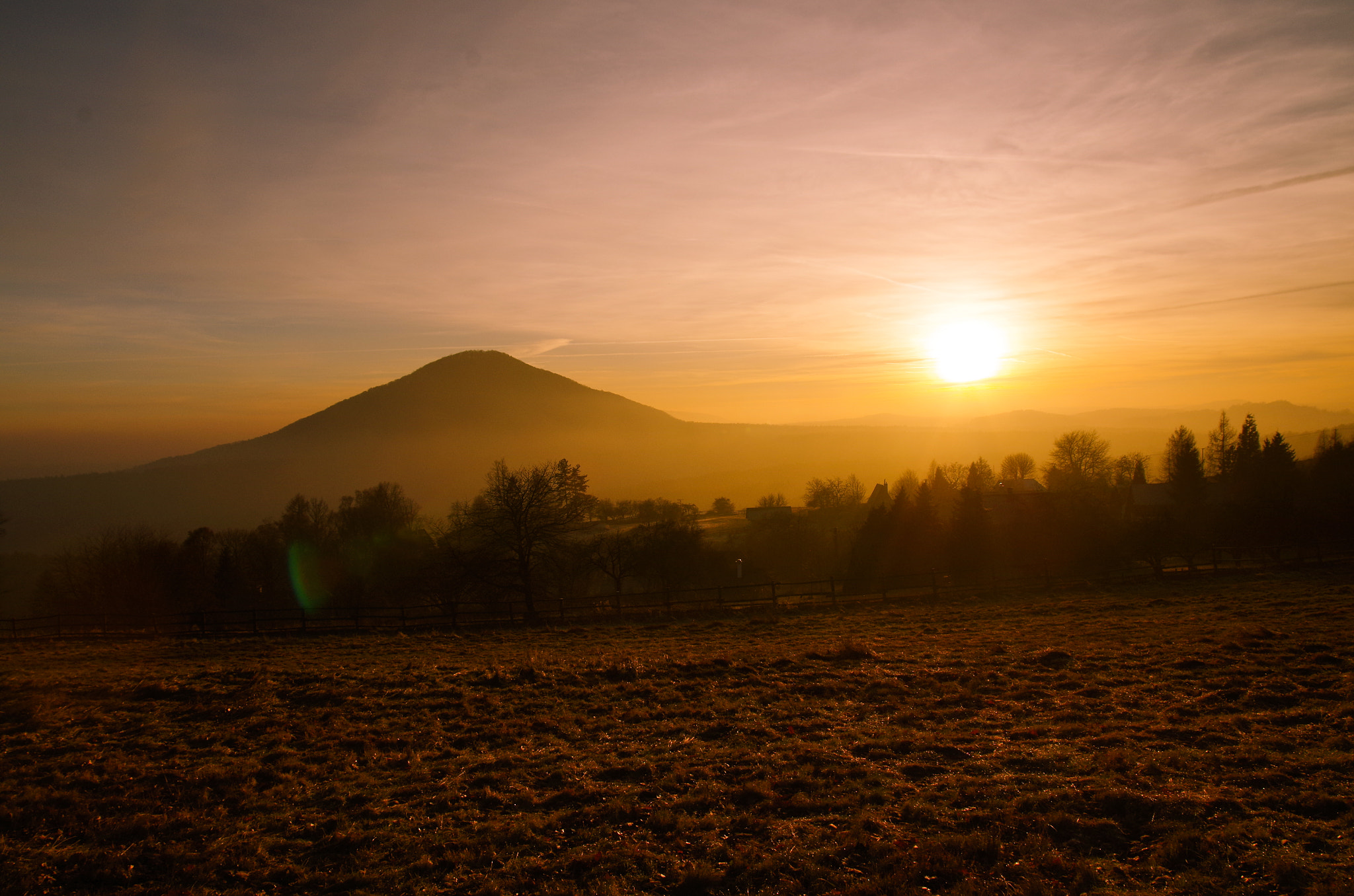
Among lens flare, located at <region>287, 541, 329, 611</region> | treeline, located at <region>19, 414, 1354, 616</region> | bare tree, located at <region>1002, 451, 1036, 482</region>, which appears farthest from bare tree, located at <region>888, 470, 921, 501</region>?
lens flare, located at <region>287, 541, 329, 611</region>

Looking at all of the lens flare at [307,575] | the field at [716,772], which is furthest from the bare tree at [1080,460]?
the lens flare at [307,575]

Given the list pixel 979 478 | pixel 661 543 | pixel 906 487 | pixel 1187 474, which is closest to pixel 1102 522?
pixel 979 478

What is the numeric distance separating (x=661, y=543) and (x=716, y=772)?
43.4 metres

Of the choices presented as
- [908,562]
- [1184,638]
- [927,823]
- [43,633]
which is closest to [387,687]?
[927,823]

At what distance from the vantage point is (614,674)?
15.1 meters

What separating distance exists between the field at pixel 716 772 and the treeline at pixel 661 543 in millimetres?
14339

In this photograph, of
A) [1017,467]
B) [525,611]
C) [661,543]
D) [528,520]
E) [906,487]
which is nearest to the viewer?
[525,611]

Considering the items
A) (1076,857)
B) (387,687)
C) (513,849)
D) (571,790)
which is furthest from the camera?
(387,687)

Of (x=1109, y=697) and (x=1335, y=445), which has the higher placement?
(x=1335, y=445)

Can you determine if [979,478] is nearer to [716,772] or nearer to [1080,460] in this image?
[1080,460]

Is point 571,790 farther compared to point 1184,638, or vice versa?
point 1184,638

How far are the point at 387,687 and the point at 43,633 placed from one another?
28.4 meters

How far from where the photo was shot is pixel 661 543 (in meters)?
52.3

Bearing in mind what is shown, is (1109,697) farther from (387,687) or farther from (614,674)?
(387,687)
